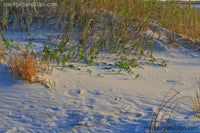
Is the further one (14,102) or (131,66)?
(131,66)

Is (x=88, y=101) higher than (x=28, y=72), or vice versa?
(x=28, y=72)

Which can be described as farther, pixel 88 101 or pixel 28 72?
pixel 28 72

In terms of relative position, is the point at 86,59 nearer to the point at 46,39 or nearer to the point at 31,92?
the point at 46,39

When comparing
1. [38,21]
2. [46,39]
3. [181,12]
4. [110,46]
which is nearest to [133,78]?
[110,46]

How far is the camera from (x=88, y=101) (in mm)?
3164

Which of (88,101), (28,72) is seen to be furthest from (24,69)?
(88,101)

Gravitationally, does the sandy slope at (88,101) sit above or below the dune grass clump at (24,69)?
below

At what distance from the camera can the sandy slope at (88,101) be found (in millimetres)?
2648

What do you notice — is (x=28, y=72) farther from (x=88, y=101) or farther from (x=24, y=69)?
(x=88, y=101)

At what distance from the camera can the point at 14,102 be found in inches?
121

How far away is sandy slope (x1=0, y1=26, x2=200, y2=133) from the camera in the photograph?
8.69 feet

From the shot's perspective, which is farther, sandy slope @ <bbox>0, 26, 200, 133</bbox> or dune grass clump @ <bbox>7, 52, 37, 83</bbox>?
dune grass clump @ <bbox>7, 52, 37, 83</bbox>

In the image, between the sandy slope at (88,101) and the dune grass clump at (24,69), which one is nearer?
the sandy slope at (88,101)

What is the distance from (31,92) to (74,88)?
0.59 metres
